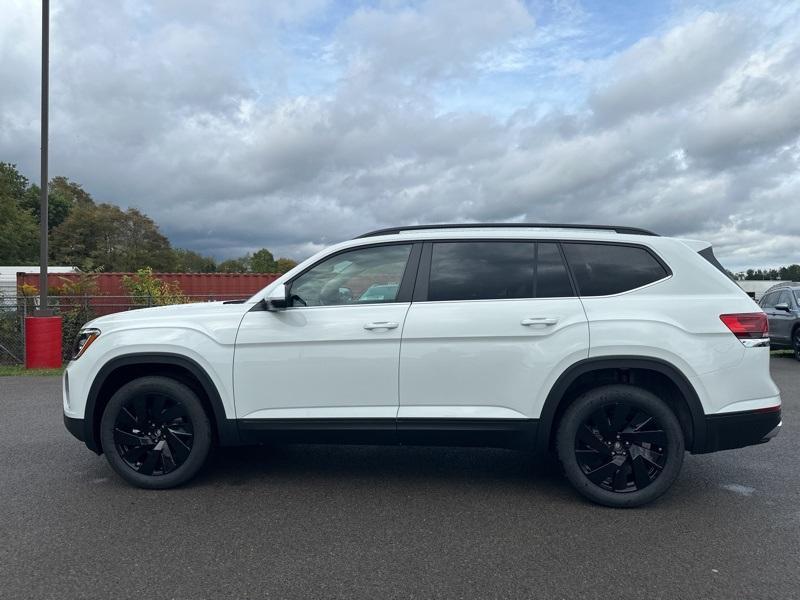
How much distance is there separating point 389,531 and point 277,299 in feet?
5.44

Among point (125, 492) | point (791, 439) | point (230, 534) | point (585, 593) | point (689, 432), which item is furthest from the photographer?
point (791, 439)

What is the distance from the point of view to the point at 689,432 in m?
3.98

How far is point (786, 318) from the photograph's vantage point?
1284 cm

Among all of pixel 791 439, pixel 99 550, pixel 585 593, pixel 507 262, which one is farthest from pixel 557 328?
pixel 791 439

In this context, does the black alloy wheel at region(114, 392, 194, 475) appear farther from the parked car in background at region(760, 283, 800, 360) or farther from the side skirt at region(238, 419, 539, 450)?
the parked car in background at region(760, 283, 800, 360)

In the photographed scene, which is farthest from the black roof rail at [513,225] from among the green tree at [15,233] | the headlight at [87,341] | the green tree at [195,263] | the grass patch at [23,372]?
the green tree at [195,263]

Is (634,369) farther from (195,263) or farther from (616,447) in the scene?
(195,263)

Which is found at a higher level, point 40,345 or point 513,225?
point 513,225

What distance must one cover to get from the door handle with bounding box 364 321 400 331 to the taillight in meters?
2.13

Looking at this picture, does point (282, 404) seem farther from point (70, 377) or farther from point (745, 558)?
point (745, 558)

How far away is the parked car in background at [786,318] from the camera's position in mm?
12516

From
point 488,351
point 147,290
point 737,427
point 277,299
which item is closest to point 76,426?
point 277,299

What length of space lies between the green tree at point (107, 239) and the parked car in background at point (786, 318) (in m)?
59.6

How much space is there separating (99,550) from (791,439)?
5.90m
